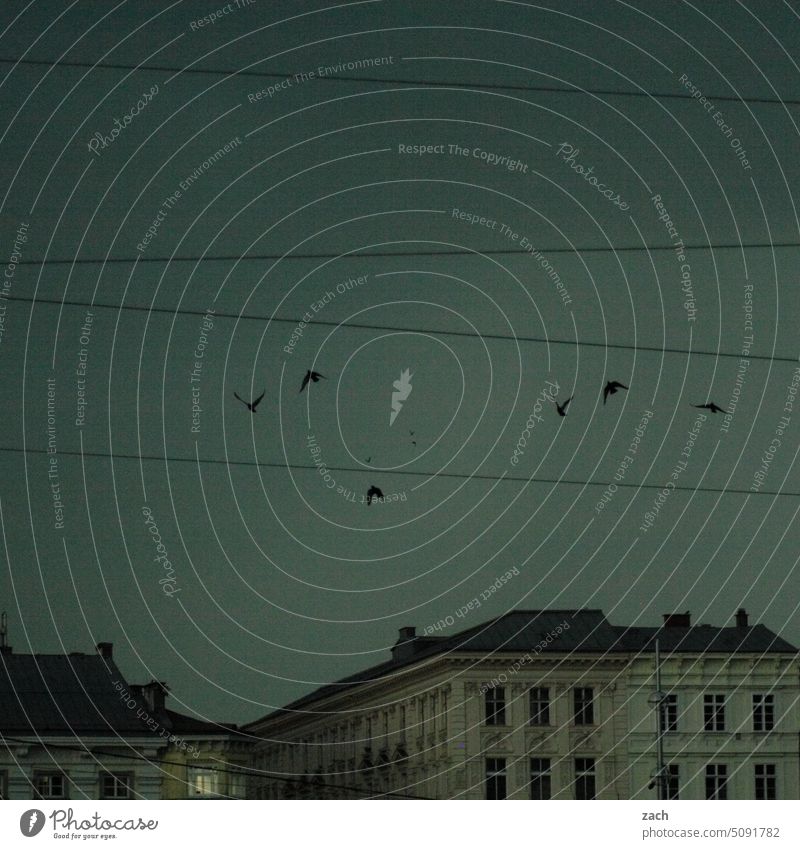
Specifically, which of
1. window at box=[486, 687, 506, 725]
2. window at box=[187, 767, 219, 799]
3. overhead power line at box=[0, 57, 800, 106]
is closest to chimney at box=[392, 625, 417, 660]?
window at box=[486, 687, 506, 725]

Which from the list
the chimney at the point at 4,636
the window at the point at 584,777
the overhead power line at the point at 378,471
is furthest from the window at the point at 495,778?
the chimney at the point at 4,636

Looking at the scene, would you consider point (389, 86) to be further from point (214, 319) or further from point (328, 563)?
point (328, 563)

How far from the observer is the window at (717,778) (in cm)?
490

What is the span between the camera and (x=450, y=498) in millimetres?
4977

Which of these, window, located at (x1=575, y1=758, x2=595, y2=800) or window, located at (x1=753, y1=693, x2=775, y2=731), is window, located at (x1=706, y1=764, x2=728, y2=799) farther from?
window, located at (x1=575, y1=758, x2=595, y2=800)

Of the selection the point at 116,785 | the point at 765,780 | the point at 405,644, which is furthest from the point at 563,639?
the point at 116,785

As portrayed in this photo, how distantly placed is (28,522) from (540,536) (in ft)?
4.71

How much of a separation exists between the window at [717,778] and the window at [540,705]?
481 millimetres

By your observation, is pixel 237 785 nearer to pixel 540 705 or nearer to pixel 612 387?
pixel 540 705

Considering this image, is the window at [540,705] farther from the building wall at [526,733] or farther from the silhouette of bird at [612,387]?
the silhouette of bird at [612,387]

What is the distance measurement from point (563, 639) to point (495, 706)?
0.89 ft

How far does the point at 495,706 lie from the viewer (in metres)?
4.90

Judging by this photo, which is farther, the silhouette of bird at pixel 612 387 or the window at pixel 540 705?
the silhouette of bird at pixel 612 387

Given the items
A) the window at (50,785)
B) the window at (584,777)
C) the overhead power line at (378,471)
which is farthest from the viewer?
the window at (584,777)
